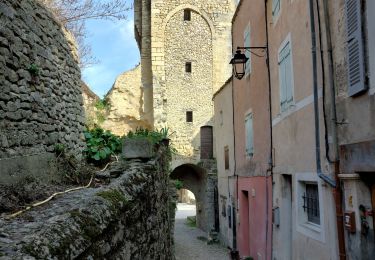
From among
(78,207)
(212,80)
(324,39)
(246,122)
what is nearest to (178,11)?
(212,80)

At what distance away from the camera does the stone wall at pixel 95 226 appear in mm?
2475

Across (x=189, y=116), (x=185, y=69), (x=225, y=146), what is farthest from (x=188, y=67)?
(x=225, y=146)

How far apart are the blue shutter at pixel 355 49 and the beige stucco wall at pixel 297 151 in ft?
3.36

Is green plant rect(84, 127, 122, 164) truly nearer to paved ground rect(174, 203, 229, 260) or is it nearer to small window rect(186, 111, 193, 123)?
paved ground rect(174, 203, 229, 260)

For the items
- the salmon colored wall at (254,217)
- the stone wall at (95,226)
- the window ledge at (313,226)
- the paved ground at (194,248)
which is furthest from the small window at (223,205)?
the stone wall at (95,226)

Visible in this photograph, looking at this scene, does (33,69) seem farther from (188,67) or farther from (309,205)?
(188,67)

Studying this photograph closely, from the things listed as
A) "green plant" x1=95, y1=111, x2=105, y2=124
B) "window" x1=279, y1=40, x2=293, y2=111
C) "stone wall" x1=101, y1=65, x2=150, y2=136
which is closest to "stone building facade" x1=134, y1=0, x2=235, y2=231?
"stone wall" x1=101, y1=65, x2=150, y2=136

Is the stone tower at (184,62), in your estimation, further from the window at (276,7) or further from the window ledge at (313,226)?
the window ledge at (313,226)

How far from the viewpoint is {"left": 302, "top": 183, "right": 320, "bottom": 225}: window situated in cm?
→ 623

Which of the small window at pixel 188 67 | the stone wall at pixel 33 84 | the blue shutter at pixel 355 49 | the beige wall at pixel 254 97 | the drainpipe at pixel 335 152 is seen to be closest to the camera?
the blue shutter at pixel 355 49

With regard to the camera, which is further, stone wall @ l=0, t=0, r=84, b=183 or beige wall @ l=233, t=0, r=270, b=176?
beige wall @ l=233, t=0, r=270, b=176

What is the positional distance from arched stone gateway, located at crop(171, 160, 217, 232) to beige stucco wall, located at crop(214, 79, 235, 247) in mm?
4058

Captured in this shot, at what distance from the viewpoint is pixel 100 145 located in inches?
337

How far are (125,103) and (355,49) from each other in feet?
68.3
